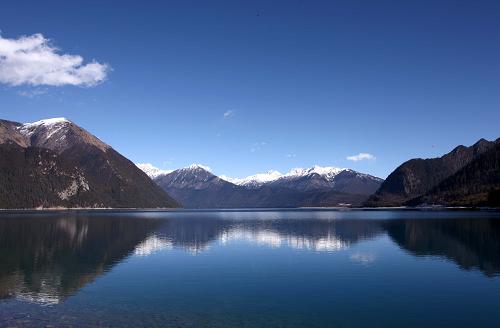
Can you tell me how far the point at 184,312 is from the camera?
132ft

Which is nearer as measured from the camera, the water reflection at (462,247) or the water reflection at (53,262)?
the water reflection at (53,262)

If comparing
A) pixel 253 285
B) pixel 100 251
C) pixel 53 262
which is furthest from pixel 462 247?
pixel 53 262

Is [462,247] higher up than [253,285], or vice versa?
[462,247]

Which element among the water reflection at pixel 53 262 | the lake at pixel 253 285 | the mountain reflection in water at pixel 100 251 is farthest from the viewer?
the mountain reflection in water at pixel 100 251

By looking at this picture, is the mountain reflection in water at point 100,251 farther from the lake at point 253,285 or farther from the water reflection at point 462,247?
the lake at point 253,285

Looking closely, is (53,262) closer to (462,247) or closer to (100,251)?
(100,251)

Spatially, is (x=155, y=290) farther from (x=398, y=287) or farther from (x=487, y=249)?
(x=487, y=249)

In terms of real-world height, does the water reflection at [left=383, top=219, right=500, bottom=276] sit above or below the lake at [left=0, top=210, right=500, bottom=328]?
above

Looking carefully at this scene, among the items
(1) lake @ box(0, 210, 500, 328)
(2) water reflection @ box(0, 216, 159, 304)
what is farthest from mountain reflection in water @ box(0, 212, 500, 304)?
(1) lake @ box(0, 210, 500, 328)

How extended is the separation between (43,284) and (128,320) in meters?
21.7

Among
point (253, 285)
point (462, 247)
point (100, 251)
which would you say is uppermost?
point (462, 247)

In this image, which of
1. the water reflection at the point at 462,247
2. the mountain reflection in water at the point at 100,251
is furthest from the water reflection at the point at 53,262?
the water reflection at the point at 462,247

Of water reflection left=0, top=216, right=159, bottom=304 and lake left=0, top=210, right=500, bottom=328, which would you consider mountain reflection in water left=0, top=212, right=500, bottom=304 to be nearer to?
water reflection left=0, top=216, right=159, bottom=304

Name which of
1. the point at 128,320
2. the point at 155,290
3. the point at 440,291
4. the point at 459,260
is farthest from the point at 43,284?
the point at 459,260
